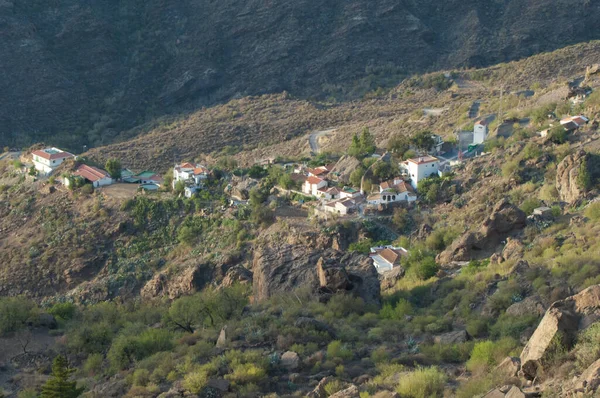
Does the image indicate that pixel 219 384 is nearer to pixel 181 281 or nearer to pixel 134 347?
pixel 134 347

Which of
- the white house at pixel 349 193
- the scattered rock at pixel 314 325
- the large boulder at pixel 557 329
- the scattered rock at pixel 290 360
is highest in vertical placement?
the large boulder at pixel 557 329

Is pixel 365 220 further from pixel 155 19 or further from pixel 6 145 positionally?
pixel 155 19

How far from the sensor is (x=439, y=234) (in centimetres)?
3300

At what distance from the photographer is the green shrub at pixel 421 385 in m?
15.2

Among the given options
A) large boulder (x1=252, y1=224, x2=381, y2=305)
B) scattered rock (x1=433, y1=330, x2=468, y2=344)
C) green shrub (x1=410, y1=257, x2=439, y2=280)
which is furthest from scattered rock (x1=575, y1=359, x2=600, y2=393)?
green shrub (x1=410, y1=257, x2=439, y2=280)

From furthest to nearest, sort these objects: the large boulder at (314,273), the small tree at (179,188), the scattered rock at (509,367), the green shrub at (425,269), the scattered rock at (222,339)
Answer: the small tree at (179,188) → the green shrub at (425,269) → the large boulder at (314,273) → the scattered rock at (222,339) → the scattered rock at (509,367)

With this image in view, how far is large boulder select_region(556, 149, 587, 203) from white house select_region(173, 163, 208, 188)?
66.3ft

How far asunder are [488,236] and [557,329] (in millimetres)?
13903

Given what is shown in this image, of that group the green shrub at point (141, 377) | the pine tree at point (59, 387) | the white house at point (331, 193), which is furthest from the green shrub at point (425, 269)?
the pine tree at point (59, 387)

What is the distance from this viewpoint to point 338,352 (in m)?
19.0

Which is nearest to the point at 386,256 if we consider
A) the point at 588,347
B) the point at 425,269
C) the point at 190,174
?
the point at 425,269

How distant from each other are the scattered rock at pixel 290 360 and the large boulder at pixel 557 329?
17.4 feet

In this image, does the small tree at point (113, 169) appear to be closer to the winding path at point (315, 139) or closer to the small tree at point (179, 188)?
the small tree at point (179, 188)

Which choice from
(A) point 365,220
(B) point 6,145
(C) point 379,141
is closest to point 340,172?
(A) point 365,220
